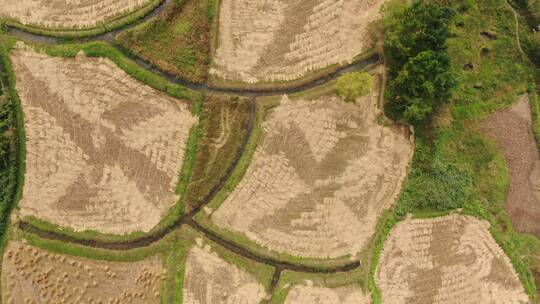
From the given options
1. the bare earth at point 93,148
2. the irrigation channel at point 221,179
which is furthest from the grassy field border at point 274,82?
the bare earth at point 93,148

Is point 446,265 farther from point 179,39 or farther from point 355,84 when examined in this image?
point 179,39

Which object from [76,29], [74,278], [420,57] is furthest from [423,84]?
[74,278]

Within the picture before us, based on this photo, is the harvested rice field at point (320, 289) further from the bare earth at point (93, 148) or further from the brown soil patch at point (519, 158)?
the brown soil patch at point (519, 158)

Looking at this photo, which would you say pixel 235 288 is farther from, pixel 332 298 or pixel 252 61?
pixel 252 61

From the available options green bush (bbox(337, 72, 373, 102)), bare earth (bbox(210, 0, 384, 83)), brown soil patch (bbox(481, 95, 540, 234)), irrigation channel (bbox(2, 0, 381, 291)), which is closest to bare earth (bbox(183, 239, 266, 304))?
irrigation channel (bbox(2, 0, 381, 291))

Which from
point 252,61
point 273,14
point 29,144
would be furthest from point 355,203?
point 29,144

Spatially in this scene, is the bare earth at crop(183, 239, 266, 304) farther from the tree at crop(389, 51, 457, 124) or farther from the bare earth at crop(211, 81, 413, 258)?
the tree at crop(389, 51, 457, 124)
